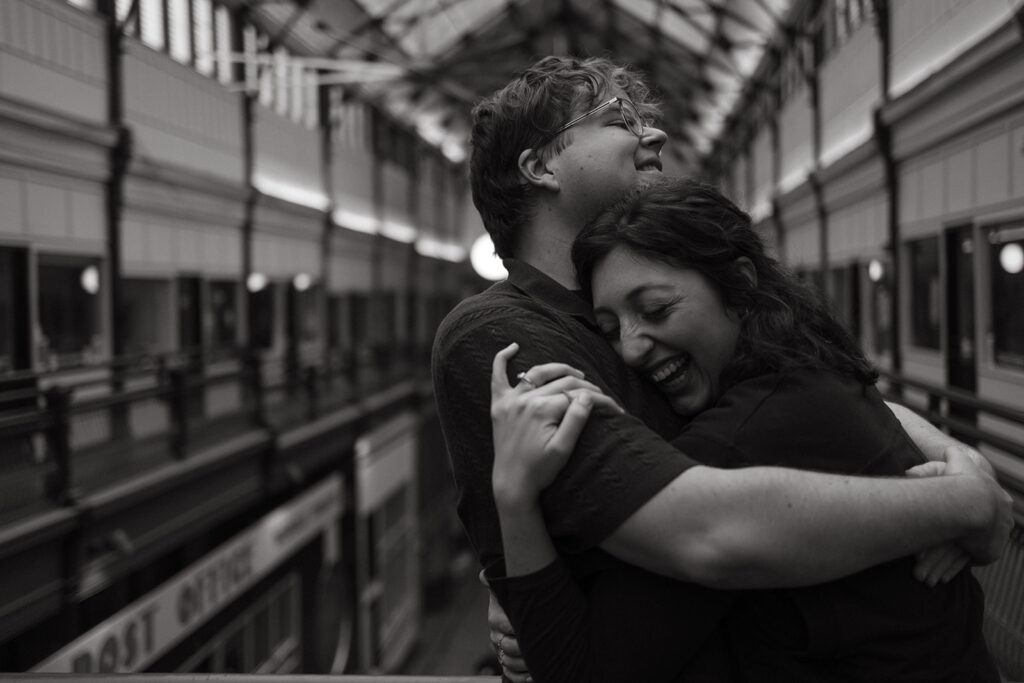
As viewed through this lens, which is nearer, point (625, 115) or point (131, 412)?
point (625, 115)

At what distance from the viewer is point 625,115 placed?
185 cm

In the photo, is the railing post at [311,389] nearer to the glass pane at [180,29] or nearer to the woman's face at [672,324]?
the glass pane at [180,29]

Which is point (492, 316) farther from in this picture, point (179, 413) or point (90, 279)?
point (90, 279)

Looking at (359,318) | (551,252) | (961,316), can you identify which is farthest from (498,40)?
(551,252)

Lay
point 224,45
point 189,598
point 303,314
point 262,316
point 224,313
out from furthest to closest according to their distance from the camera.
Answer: point 303,314 < point 262,316 < point 224,45 < point 224,313 < point 189,598

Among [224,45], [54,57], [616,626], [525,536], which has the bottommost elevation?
[616,626]

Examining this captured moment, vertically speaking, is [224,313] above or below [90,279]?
below

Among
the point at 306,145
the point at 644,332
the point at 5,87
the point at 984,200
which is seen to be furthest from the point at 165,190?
the point at 644,332

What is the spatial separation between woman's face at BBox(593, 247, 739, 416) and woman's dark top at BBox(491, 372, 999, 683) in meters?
0.14

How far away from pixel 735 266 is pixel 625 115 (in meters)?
0.44

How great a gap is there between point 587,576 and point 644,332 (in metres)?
0.39

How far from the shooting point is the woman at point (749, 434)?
4.54ft

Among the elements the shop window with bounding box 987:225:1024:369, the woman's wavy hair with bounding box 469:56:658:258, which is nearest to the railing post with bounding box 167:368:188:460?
the shop window with bounding box 987:225:1024:369

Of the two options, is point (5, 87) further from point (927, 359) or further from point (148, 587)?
point (927, 359)
